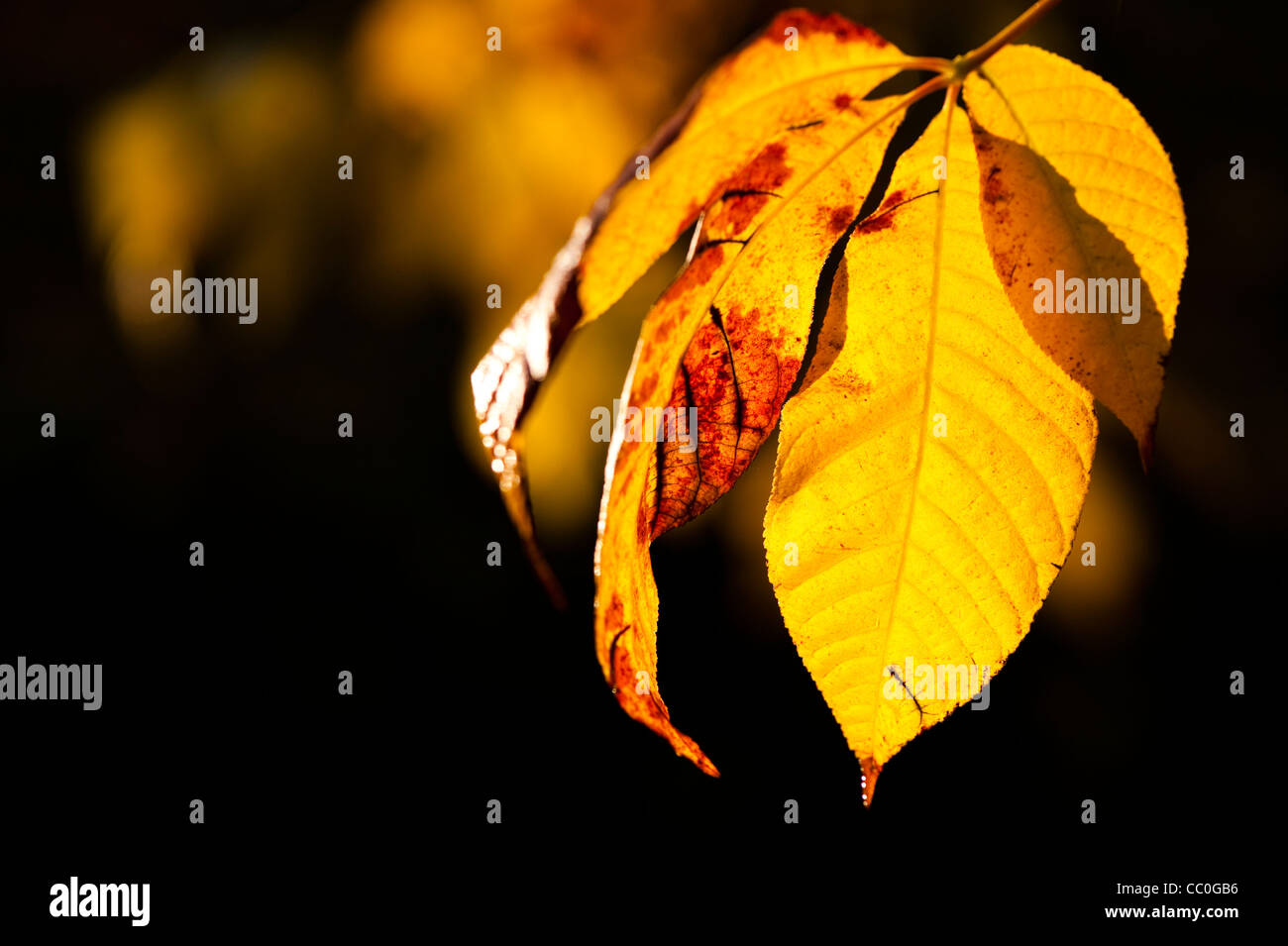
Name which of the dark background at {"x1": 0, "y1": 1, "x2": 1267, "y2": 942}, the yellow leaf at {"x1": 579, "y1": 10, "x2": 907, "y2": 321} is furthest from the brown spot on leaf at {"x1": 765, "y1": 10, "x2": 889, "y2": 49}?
the dark background at {"x1": 0, "y1": 1, "x2": 1267, "y2": 942}

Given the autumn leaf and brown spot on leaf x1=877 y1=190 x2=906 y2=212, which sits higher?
brown spot on leaf x1=877 y1=190 x2=906 y2=212

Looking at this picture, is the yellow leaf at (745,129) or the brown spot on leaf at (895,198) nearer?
the yellow leaf at (745,129)

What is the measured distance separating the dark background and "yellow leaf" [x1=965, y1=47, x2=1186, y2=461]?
125cm

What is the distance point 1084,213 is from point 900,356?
10 cm

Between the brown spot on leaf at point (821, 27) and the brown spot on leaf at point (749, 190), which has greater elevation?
the brown spot on leaf at point (821, 27)

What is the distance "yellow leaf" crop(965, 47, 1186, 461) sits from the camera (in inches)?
14.9

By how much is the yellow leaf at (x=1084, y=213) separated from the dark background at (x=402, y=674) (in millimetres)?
1254

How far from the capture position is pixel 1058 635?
75.1 inches

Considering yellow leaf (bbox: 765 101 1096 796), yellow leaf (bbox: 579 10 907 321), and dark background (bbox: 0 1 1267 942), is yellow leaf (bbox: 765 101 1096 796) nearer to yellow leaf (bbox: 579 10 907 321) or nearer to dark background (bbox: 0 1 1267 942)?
yellow leaf (bbox: 579 10 907 321)

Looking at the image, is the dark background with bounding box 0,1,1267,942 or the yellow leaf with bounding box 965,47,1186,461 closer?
the yellow leaf with bounding box 965,47,1186,461

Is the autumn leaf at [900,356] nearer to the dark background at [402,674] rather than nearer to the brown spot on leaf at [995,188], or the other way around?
the brown spot on leaf at [995,188]

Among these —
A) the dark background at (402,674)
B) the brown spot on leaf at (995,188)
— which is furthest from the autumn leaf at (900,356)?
the dark background at (402,674)

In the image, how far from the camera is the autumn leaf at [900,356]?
15.2 inches
